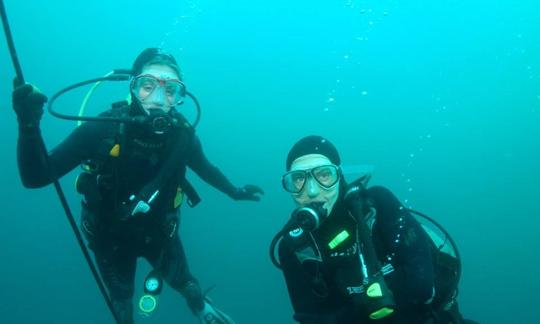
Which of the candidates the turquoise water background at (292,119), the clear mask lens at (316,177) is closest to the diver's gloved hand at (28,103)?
the clear mask lens at (316,177)

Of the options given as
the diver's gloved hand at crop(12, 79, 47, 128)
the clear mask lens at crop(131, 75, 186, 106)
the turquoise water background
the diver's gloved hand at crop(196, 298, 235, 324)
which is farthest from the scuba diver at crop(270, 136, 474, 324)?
the turquoise water background

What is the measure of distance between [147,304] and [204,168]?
173 centimetres

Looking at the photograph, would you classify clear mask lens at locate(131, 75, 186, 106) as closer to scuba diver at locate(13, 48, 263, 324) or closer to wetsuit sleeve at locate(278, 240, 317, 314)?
scuba diver at locate(13, 48, 263, 324)

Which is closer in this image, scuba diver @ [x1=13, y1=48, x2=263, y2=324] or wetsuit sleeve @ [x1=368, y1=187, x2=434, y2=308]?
wetsuit sleeve @ [x1=368, y1=187, x2=434, y2=308]

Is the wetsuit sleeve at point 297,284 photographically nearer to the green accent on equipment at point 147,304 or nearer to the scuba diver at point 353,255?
the scuba diver at point 353,255

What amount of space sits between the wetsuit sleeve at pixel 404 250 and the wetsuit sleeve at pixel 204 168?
8.05 feet

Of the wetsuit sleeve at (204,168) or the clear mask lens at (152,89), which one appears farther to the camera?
the wetsuit sleeve at (204,168)

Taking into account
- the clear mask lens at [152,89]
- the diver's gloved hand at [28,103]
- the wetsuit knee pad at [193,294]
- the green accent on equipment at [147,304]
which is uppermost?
the clear mask lens at [152,89]

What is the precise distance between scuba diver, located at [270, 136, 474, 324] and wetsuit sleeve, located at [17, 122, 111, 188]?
2.03 meters

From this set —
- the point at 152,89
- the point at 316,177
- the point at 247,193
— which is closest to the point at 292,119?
the point at 247,193

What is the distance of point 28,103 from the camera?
2.75 meters

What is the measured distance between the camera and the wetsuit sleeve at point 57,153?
3.23 metres

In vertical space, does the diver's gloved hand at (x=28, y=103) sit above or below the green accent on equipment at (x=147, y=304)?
above

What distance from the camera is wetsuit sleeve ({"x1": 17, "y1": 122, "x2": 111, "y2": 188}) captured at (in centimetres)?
323
